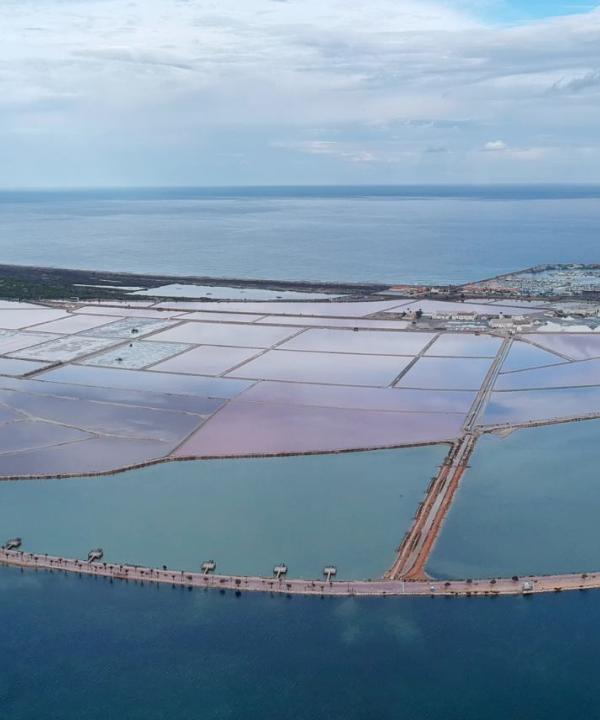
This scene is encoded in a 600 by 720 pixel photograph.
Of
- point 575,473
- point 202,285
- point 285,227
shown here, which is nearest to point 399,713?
point 575,473

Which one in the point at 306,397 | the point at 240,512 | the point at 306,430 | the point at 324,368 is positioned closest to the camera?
the point at 240,512

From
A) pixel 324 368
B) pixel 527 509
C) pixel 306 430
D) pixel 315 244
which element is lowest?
pixel 527 509

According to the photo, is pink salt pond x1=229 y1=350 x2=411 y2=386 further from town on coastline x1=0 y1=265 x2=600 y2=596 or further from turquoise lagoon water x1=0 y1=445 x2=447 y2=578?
turquoise lagoon water x1=0 y1=445 x2=447 y2=578

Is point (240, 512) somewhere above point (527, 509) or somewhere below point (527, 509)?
below

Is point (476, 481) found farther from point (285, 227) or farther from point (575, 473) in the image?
point (285, 227)

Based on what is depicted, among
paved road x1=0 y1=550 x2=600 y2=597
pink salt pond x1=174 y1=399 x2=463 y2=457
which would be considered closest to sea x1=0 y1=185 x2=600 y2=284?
pink salt pond x1=174 y1=399 x2=463 y2=457

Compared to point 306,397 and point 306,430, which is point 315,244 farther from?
point 306,430

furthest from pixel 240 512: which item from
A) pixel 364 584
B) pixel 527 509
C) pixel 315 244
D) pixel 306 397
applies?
pixel 315 244

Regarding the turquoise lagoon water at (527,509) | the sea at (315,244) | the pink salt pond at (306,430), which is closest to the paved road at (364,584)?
the turquoise lagoon water at (527,509)

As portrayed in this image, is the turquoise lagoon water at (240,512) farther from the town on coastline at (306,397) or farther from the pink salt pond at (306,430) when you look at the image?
the pink salt pond at (306,430)
